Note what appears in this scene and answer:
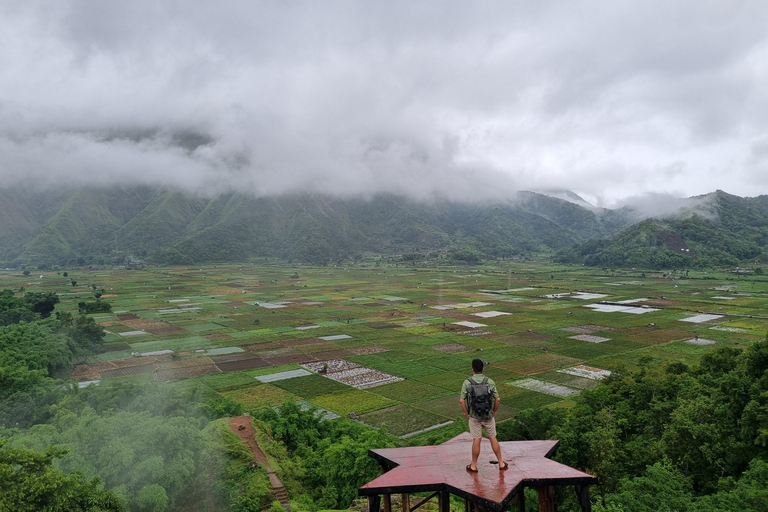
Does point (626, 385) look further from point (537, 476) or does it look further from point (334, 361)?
point (334, 361)

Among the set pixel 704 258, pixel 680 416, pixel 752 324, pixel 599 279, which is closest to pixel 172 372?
pixel 680 416

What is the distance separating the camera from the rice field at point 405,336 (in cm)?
4059

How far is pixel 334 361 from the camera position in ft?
166

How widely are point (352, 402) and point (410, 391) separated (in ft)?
18.1

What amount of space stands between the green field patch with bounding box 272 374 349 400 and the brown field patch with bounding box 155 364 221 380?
27.4ft

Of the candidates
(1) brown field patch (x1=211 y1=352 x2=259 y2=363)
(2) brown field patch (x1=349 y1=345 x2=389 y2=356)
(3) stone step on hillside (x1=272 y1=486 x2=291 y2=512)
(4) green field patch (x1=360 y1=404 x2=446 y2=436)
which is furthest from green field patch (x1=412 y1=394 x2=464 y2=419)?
(1) brown field patch (x1=211 y1=352 x2=259 y2=363)

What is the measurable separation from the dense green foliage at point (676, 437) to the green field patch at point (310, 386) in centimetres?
1937

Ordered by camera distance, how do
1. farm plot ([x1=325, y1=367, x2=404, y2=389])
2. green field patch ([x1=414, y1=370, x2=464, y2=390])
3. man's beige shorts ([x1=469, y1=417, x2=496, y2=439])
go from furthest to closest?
farm plot ([x1=325, y1=367, x2=404, y2=389]) < green field patch ([x1=414, y1=370, x2=464, y2=390]) < man's beige shorts ([x1=469, y1=417, x2=496, y2=439])

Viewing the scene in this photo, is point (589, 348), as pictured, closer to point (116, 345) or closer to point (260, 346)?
point (260, 346)

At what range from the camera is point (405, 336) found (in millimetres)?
62969

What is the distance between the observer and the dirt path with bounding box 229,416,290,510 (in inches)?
725

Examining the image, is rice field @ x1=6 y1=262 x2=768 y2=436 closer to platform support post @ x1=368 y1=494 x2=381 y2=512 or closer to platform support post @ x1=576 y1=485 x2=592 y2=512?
platform support post @ x1=368 y1=494 x2=381 y2=512

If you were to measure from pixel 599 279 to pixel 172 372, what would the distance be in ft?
406

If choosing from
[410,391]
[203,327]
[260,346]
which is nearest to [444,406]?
[410,391]
